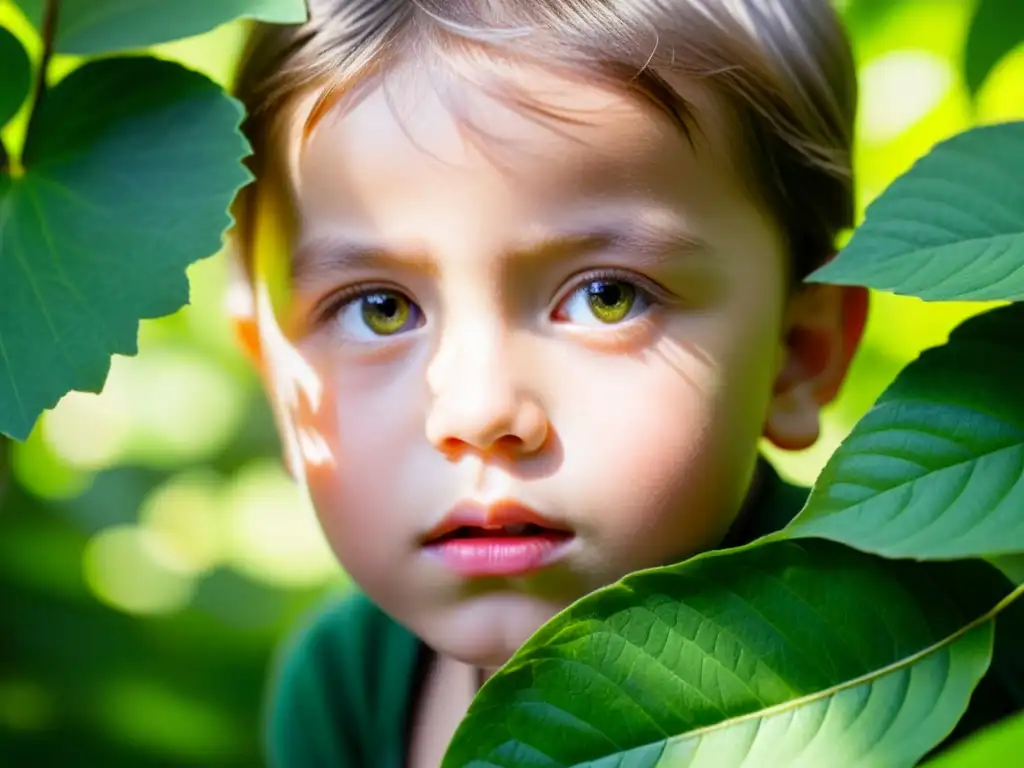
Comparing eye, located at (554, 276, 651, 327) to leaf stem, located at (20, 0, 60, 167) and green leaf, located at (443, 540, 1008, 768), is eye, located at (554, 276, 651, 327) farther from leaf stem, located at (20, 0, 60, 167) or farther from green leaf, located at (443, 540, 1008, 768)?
leaf stem, located at (20, 0, 60, 167)

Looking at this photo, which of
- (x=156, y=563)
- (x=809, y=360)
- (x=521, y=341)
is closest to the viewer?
(x=521, y=341)

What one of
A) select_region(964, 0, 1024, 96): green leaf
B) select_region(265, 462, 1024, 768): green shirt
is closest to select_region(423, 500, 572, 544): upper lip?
select_region(265, 462, 1024, 768): green shirt

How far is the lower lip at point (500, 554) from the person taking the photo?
0.55 meters

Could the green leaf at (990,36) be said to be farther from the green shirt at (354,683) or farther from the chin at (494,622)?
the chin at (494,622)

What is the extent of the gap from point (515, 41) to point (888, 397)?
0.22m

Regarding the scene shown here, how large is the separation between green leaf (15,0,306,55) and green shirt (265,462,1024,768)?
39 centimetres

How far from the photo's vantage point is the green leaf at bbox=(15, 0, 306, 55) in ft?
1.73

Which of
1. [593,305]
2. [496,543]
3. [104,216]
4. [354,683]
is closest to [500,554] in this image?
[496,543]

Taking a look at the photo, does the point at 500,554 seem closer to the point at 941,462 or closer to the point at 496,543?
the point at 496,543

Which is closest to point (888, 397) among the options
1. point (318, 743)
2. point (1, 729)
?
point (318, 743)

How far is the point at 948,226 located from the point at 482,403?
0.64 ft

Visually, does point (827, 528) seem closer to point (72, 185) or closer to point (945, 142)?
point (945, 142)

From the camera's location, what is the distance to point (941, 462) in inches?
17.5

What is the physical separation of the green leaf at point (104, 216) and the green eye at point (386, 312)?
0.10 meters
